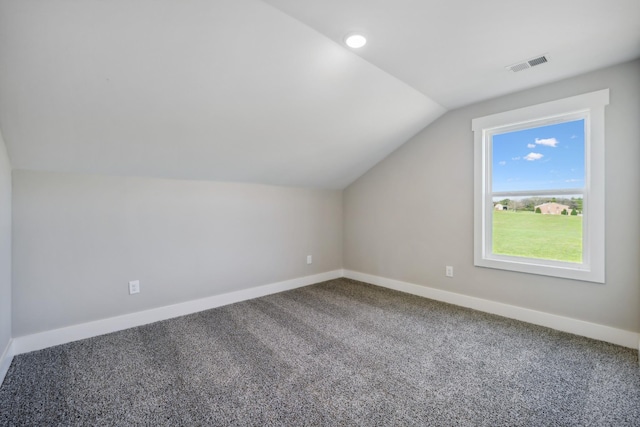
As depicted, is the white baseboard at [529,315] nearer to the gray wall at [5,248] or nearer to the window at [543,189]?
the window at [543,189]

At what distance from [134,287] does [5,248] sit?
3.00 ft

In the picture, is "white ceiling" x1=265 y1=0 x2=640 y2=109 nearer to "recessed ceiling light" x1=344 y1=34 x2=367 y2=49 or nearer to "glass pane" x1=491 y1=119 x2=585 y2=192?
"recessed ceiling light" x1=344 y1=34 x2=367 y2=49

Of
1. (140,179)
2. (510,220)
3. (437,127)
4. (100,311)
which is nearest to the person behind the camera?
(100,311)

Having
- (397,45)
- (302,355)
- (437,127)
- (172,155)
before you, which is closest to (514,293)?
(437,127)

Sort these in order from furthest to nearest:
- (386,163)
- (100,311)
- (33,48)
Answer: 1. (386,163)
2. (100,311)
3. (33,48)

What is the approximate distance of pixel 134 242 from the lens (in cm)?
260

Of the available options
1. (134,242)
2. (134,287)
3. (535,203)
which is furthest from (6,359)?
(535,203)

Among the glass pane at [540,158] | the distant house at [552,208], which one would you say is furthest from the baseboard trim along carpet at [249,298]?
the glass pane at [540,158]

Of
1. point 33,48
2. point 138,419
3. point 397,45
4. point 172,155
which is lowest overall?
point 138,419

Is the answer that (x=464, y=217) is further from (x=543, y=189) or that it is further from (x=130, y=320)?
(x=130, y=320)

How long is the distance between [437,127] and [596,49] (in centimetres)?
142

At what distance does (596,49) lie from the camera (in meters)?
2.03

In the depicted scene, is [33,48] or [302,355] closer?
[33,48]

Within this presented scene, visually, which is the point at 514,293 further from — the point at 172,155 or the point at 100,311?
the point at 100,311
